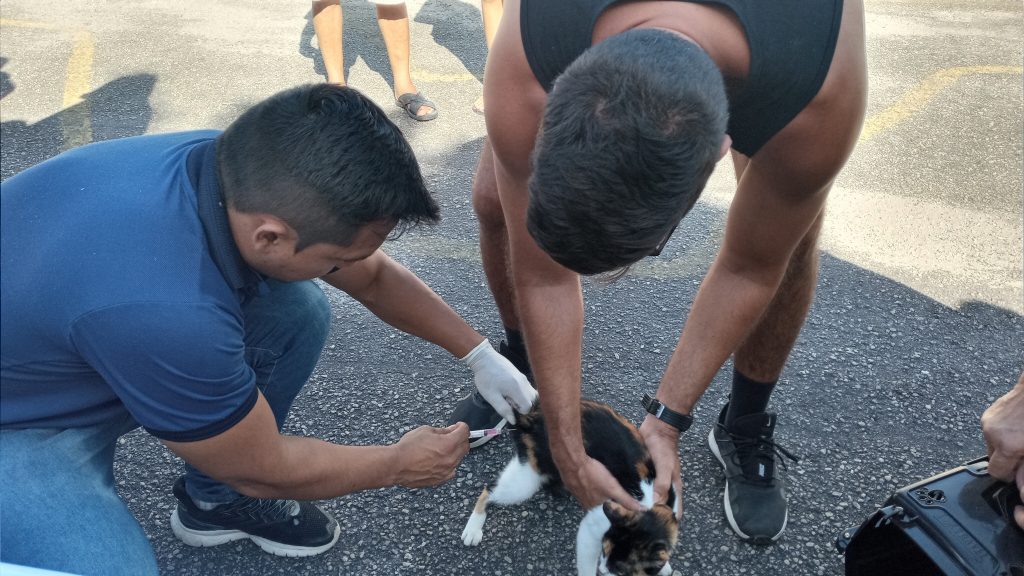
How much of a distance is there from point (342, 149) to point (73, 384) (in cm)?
→ 72

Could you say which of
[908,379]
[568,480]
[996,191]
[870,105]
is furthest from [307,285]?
[870,105]

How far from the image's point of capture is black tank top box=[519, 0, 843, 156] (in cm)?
137

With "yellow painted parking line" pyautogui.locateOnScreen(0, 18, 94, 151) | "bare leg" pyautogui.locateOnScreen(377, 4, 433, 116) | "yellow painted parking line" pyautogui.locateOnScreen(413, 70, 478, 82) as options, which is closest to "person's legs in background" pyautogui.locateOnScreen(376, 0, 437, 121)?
"bare leg" pyautogui.locateOnScreen(377, 4, 433, 116)

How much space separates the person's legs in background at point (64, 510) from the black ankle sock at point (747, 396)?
1601mm

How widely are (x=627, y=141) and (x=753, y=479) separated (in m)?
1.37

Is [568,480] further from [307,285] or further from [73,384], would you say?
[73,384]

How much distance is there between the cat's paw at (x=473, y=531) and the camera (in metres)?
2.03

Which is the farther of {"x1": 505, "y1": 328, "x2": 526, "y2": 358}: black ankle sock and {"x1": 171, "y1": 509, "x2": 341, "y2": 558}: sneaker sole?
{"x1": 505, "y1": 328, "x2": 526, "y2": 358}: black ankle sock

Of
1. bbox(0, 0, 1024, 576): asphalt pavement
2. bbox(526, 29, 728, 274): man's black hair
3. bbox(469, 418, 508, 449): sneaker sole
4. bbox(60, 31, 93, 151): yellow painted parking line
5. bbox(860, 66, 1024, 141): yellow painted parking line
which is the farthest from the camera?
bbox(860, 66, 1024, 141): yellow painted parking line

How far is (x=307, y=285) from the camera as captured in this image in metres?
2.00

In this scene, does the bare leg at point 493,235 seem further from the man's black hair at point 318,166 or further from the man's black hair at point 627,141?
the man's black hair at point 627,141

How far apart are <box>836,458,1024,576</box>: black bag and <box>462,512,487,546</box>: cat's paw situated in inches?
37.3

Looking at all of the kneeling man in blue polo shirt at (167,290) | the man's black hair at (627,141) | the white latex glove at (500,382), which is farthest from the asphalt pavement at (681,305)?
the man's black hair at (627,141)

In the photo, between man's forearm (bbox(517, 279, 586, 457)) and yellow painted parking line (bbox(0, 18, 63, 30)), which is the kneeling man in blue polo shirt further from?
yellow painted parking line (bbox(0, 18, 63, 30))
